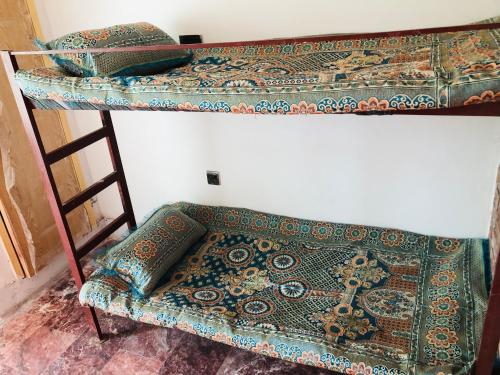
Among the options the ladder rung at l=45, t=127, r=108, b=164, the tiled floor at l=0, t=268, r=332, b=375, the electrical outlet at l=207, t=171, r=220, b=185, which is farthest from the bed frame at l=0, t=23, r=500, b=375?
the electrical outlet at l=207, t=171, r=220, b=185

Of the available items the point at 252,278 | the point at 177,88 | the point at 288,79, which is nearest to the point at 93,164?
the point at 252,278

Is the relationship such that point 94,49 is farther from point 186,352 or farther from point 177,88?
point 186,352

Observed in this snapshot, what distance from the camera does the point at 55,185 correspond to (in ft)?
6.63

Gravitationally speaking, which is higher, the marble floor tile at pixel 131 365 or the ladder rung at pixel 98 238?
the ladder rung at pixel 98 238

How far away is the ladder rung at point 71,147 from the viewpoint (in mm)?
1993

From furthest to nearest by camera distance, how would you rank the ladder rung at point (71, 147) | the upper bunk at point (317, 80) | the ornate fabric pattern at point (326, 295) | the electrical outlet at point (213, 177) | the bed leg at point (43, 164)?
1. the electrical outlet at point (213, 177)
2. the ladder rung at point (71, 147)
3. the bed leg at point (43, 164)
4. the ornate fabric pattern at point (326, 295)
5. the upper bunk at point (317, 80)

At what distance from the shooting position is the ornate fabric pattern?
166cm

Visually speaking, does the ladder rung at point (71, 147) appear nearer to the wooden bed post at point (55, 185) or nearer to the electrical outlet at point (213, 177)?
the wooden bed post at point (55, 185)

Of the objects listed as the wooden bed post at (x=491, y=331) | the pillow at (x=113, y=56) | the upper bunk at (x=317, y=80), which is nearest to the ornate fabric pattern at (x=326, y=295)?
the wooden bed post at (x=491, y=331)

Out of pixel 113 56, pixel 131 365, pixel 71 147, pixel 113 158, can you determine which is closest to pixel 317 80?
pixel 113 56

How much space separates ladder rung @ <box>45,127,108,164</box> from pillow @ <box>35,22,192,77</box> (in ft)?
1.29

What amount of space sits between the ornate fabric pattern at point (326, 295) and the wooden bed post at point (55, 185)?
6.0 inches

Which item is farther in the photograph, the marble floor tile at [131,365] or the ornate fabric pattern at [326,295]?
the marble floor tile at [131,365]

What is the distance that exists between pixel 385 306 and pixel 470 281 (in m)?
0.39
